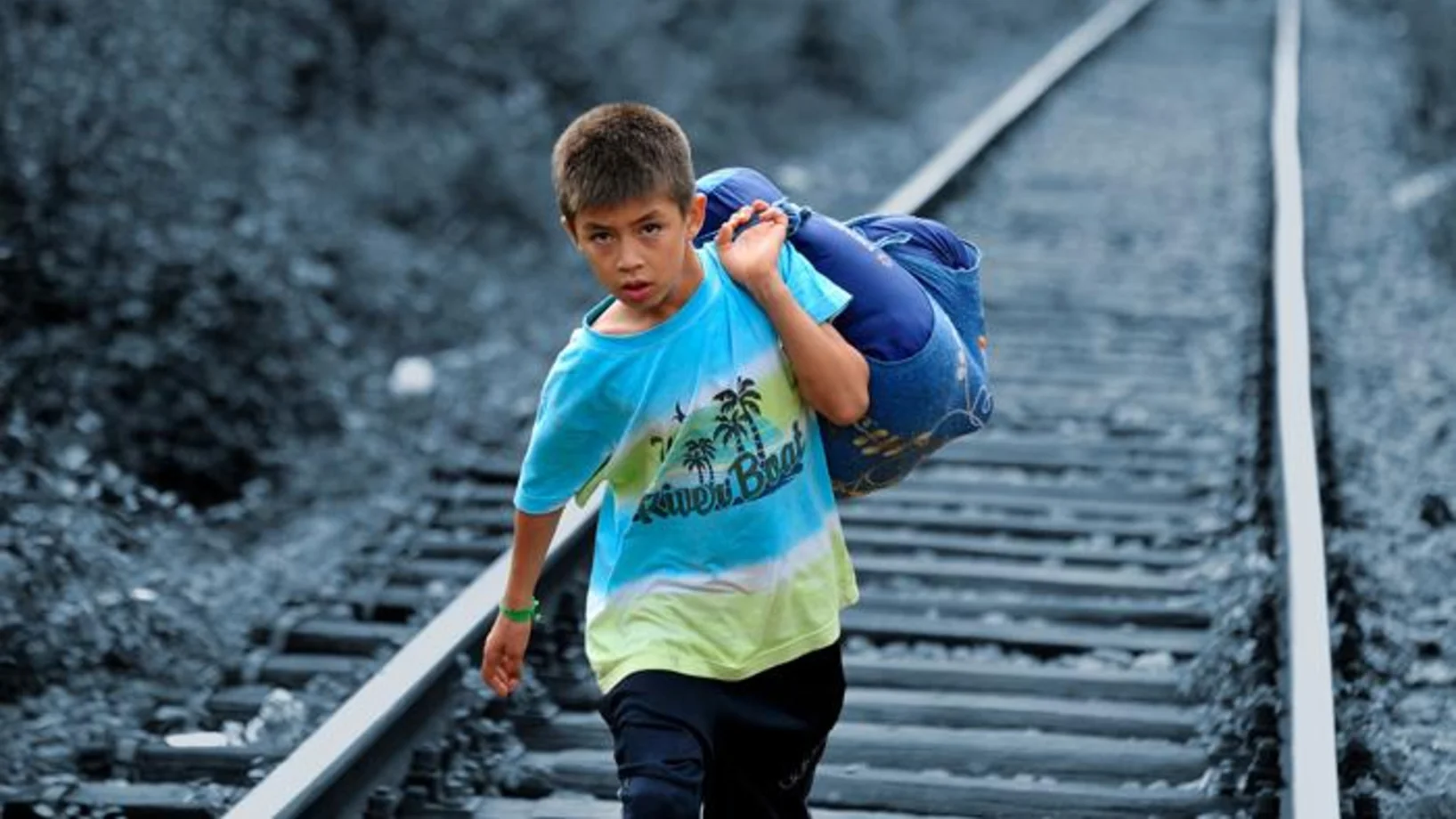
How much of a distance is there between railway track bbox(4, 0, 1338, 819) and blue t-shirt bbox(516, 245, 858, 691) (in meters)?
1.10

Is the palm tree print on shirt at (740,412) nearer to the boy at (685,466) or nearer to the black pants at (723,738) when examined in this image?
the boy at (685,466)

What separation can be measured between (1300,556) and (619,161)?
2.73 metres

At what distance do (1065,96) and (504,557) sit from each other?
1148cm

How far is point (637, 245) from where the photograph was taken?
2818 mm

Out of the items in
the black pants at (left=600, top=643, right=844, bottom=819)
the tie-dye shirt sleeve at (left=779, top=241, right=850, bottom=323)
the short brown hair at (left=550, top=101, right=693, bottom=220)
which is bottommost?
the black pants at (left=600, top=643, right=844, bottom=819)

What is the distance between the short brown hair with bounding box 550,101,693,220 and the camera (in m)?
2.80

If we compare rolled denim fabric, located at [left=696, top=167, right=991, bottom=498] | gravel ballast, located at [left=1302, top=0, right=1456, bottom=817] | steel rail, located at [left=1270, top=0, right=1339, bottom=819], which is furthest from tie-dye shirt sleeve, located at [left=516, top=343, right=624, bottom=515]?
gravel ballast, located at [left=1302, top=0, right=1456, bottom=817]

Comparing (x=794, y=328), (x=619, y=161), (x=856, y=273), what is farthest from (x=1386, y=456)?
(x=619, y=161)

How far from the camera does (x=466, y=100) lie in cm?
1239

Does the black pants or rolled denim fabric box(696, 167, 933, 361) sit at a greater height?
rolled denim fabric box(696, 167, 933, 361)

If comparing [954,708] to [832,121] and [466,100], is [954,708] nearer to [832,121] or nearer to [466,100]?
[466,100]

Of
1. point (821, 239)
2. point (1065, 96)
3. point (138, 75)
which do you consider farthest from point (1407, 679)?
point (1065, 96)

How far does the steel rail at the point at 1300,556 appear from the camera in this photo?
3916 mm

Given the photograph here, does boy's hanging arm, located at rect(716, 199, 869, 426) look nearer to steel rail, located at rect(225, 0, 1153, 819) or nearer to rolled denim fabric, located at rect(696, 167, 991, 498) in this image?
rolled denim fabric, located at rect(696, 167, 991, 498)
